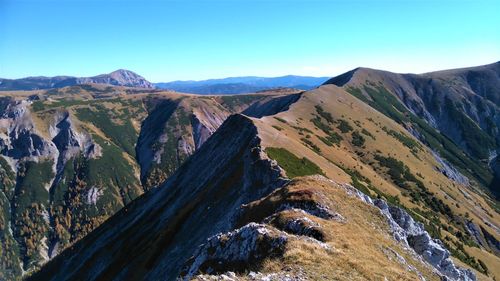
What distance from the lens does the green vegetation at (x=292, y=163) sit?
3159 inches

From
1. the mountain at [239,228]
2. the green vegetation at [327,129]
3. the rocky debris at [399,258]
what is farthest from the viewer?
the green vegetation at [327,129]

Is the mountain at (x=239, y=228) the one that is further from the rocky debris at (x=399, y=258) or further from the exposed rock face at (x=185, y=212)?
the exposed rock face at (x=185, y=212)

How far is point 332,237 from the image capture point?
36469 mm

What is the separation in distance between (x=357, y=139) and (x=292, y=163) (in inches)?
3920

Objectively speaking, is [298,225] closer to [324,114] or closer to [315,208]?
[315,208]

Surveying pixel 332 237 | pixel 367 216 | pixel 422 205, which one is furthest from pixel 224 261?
pixel 422 205

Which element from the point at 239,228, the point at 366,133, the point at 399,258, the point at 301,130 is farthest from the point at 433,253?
the point at 366,133

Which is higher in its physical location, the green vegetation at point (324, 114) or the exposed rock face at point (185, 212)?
the green vegetation at point (324, 114)

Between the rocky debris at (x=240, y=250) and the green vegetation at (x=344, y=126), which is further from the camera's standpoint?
the green vegetation at (x=344, y=126)

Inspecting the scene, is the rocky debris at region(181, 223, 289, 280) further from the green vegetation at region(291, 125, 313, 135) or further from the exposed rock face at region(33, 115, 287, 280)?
the green vegetation at region(291, 125, 313, 135)

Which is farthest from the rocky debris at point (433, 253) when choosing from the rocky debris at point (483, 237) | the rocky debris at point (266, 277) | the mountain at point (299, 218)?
the rocky debris at point (483, 237)

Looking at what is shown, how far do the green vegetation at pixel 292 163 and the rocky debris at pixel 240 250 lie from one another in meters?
39.8

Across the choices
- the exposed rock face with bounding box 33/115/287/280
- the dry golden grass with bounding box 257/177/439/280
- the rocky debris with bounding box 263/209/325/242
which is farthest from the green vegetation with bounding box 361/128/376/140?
the rocky debris with bounding box 263/209/325/242

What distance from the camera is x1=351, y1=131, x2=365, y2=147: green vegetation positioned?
173 meters
